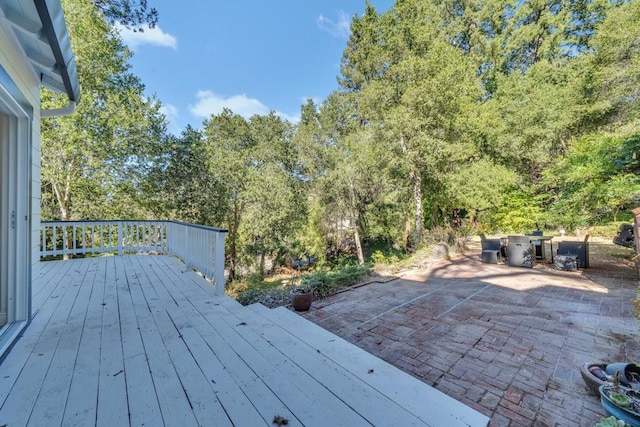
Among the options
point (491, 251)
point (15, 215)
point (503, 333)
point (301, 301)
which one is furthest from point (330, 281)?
point (491, 251)

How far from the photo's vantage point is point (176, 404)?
5.04ft

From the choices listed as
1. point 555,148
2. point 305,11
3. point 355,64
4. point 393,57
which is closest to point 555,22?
point 555,148

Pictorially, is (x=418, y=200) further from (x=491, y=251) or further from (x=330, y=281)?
(x=330, y=281)

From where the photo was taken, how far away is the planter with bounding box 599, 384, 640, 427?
1726 mm

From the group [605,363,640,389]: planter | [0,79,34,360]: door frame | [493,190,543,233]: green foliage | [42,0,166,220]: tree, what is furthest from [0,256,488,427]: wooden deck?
[493,190,543,233]: green foliage

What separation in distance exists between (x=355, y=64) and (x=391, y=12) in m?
5.03

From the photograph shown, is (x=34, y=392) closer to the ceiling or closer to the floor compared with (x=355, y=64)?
closer to the floor

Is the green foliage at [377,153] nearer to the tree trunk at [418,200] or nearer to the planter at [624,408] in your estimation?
the tree trunk at [418,200]

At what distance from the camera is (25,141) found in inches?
99.4

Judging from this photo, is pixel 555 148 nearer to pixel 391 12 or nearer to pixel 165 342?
pixel 391 12

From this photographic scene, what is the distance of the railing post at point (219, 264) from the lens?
3.49 m

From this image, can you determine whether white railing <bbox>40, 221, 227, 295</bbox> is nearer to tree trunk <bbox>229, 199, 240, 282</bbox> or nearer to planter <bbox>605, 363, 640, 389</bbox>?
tree trunk <bbox>229, 199, 240, 282</bbox>

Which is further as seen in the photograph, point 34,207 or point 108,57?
point 108,57

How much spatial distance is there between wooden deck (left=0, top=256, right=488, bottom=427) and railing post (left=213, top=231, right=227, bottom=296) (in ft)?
1.44
